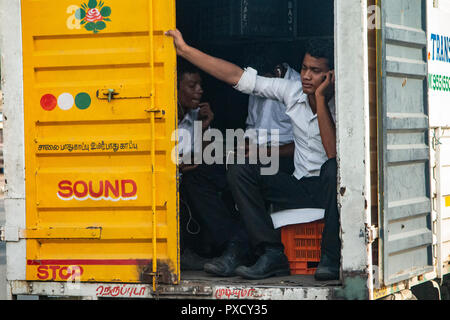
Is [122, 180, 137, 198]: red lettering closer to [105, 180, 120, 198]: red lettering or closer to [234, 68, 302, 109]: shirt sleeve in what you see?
[105, 180, 120, 198]: red lettering

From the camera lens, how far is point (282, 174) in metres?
5.25

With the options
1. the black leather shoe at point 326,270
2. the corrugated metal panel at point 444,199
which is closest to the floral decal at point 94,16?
the black leather shoe at point 326,270

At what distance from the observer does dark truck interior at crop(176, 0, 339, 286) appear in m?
6.39

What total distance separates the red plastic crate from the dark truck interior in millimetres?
1775

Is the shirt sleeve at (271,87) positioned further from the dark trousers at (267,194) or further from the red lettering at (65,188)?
the red lettering at (65,188)

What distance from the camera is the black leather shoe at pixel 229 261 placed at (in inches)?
198

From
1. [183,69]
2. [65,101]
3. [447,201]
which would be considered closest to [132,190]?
[65,101]

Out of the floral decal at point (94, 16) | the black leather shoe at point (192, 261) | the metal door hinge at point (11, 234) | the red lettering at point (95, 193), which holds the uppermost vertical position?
the floral decal at point (94, 16)

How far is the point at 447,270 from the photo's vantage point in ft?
18.0

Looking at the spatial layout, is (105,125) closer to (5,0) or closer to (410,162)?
(5,0)

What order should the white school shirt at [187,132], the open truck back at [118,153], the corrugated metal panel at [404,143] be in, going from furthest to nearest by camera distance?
the white school shirt at [187,132]
the open truck back at [118,153]
the corrugated metal panel at [404,143]

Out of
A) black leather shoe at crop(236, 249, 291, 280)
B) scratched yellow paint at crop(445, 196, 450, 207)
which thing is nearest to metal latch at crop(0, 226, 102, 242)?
black leather shoe at crop(236, 249, 291, 280)

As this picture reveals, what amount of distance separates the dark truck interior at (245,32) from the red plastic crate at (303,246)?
5.82 ft

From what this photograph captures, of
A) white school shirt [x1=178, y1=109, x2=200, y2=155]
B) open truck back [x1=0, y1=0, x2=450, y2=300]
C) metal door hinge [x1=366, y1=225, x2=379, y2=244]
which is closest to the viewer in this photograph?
metal door hinge [x1=366, y1=225, x2=379, y2=244]
